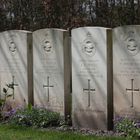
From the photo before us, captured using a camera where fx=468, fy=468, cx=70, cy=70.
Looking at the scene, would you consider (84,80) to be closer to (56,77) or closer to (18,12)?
(56,77)

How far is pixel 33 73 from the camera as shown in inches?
321

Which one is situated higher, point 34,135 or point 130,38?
point 130,38

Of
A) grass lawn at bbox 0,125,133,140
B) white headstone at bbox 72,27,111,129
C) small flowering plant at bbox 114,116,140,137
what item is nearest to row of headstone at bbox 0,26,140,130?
white headstone at bbox 72,27,111,129

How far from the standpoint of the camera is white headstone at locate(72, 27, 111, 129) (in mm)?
7117

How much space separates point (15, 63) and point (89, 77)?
5.49ft

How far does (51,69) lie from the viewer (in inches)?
307

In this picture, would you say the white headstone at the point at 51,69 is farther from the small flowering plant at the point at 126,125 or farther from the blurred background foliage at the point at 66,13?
the blurred background foliage at the point at 66,13

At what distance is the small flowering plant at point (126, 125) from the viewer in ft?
21.1

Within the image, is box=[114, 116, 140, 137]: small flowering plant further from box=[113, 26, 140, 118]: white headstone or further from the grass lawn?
the grass lawn

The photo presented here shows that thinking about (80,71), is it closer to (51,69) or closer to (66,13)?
(51,69)

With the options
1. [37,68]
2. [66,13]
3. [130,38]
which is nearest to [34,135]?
[37,68]

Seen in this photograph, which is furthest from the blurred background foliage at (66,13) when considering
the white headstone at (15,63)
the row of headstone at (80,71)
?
the row of headstone at (80,71)

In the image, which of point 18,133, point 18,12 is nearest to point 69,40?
point 18,133

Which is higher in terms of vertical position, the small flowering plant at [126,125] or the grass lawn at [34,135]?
the small flowering plant at [126,125]
